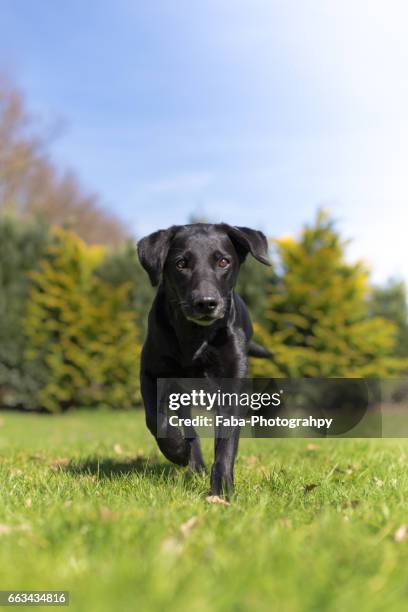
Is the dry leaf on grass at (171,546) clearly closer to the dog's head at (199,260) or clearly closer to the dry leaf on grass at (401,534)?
the dry leaf on grass at (401,534)

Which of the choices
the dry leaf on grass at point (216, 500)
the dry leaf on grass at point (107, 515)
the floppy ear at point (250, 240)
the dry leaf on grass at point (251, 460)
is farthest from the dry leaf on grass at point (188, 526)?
the dry leaf on grass at point (251, 460)

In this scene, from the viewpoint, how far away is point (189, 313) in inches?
144

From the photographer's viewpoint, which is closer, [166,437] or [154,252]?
[166,437]

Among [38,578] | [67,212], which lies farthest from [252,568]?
[67,212]

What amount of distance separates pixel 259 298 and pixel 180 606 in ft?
39.9

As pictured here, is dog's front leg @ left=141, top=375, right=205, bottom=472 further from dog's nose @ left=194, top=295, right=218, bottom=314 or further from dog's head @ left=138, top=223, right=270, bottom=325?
dog's nose @ left=194, top=295, right=218, bottom=314

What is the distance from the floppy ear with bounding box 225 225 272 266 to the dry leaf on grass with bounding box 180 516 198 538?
1.94m

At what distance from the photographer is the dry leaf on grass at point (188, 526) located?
7.43 feet

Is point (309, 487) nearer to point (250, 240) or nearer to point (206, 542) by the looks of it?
point (206, 542)

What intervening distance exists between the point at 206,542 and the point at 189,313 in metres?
1.72

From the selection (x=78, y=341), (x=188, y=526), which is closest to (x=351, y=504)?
(x=188, y=526)

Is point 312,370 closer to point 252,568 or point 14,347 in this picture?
point 14,347

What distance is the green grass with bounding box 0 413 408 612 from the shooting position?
176 centimetres

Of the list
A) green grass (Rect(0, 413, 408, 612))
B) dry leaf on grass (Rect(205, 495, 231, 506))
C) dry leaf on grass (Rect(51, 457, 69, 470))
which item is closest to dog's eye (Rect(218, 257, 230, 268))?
green grass (Rect(0, 413, 408, 612))
